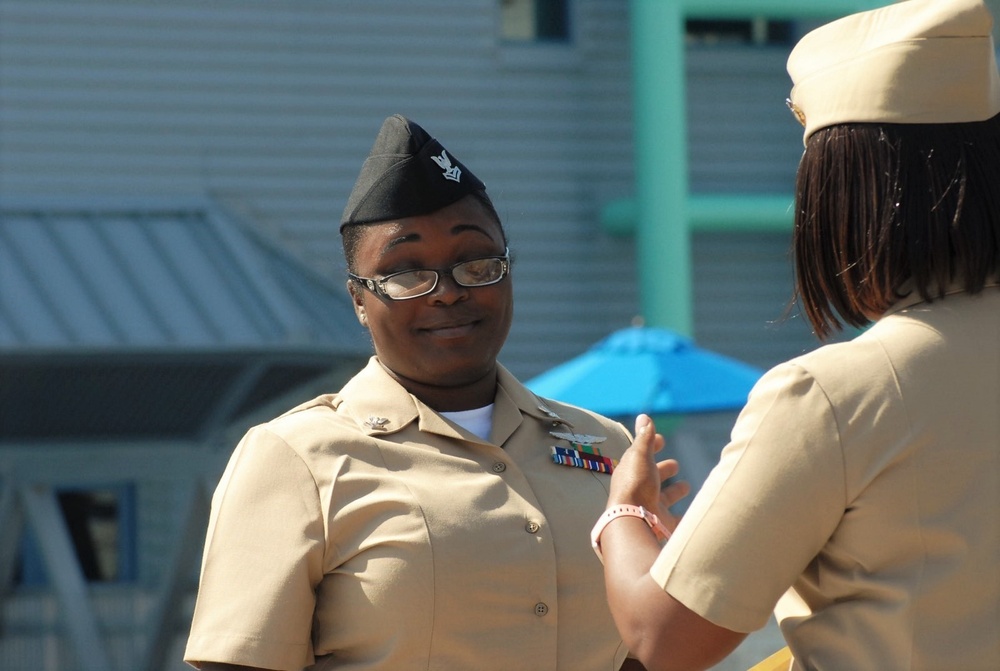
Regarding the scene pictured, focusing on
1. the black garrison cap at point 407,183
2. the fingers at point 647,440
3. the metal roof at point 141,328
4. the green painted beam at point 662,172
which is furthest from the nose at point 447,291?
the green painted beam at point 662,172

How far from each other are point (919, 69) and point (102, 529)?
8494 millimetres

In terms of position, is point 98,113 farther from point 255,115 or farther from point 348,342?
point 348,342

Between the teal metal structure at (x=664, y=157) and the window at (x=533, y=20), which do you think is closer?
the teal metal structure at (x=664, y=157)

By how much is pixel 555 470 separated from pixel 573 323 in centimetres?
762

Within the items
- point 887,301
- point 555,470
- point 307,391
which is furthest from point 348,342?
point 887,301

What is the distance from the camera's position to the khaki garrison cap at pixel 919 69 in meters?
1.84

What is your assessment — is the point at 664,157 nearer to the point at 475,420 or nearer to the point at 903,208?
the point at 475,420

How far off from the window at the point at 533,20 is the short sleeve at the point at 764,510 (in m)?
8.92

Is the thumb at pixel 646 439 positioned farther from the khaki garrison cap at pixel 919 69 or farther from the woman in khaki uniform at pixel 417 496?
the khaki garrison cap at pixel 919 69

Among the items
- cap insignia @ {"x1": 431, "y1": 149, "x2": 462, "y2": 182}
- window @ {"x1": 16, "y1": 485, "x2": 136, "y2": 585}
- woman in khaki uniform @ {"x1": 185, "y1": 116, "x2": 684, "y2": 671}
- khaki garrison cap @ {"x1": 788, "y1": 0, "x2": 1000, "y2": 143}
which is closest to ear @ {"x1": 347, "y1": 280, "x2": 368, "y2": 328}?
woman in khaki uniform @ {"x1": 185, "y1": 116, "x2": 684, "y2": 671}

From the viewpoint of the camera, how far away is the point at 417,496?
2.44 metres

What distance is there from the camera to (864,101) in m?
1.85

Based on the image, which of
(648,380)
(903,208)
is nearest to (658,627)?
(903,208)

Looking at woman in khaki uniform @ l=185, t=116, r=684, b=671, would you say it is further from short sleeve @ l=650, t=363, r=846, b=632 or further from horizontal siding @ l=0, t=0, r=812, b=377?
horizontal siding @ l=0, t=0, r=812, b=377
